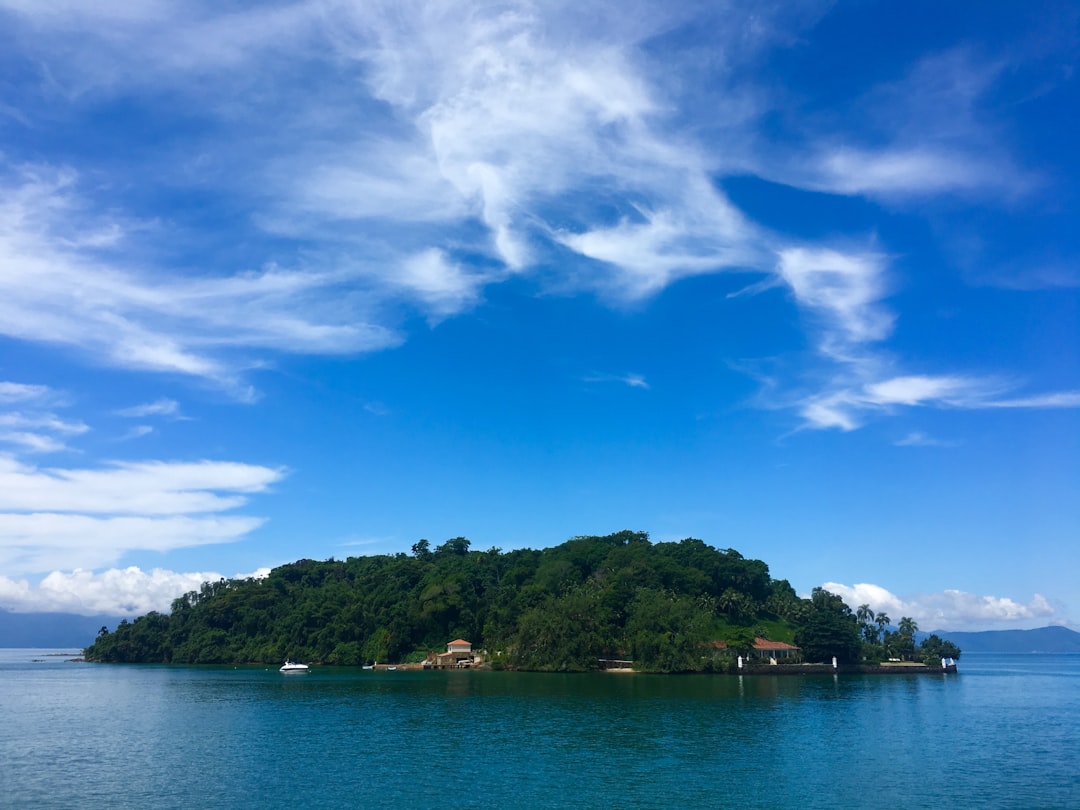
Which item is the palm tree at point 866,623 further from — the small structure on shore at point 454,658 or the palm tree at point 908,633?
the small structure on shore at point 454,658

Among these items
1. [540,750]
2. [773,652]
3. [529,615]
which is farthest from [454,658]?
[540,750]

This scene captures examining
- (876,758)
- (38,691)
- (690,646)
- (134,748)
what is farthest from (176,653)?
(876,758)

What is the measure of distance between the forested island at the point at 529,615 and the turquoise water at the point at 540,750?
27.2 m

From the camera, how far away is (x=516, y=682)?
82812 millimetres

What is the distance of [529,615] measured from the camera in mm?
103125

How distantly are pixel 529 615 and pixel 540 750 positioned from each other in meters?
66.1

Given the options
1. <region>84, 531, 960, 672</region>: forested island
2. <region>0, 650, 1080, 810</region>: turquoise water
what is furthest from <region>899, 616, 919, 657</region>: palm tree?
<region>0, 650, 1080, 810</region>: turquoise water

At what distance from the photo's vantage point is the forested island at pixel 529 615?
322 feet

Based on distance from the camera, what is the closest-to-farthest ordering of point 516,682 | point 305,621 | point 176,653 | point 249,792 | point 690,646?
point 249,792
point 516,682
point 690,646
point 305,621
point 176,653

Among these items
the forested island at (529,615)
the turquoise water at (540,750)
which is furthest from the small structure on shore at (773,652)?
the turquoise water at (540,750)

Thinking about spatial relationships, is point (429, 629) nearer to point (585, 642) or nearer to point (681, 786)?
point (585, 642)

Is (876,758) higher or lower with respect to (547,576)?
lower

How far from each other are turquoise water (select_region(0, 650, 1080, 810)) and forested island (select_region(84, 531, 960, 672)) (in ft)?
89.2

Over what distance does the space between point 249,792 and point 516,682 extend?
185 feet
